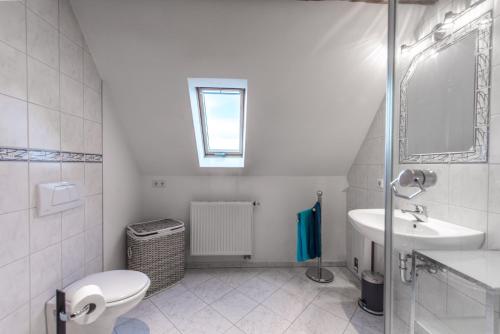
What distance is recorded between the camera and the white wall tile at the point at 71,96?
1158mm

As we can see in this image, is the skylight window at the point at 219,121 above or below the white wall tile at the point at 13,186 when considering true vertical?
above

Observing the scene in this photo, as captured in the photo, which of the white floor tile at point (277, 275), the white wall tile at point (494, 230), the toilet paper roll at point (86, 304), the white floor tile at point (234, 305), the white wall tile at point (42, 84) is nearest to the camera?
the white wall tile at point (494, 230)

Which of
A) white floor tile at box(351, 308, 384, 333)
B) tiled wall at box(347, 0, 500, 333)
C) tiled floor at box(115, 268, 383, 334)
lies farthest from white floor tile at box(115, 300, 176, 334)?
tiled wall at box(347, 0, 500, 333)

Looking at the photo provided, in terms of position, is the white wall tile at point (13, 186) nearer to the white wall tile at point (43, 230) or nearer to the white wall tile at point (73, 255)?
the white wall tile at point (43, 230)

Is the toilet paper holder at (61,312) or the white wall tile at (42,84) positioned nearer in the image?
the toilet paper holder at (61,312)

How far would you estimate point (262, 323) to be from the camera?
140cm

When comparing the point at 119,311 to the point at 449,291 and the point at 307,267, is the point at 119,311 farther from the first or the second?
the point at 307,267

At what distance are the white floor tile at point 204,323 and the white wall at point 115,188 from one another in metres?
0.79

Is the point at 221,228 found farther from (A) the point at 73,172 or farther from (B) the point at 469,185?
(B) the point at 469,185

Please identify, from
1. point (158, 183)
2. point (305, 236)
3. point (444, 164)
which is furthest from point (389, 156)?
point (158, 183)

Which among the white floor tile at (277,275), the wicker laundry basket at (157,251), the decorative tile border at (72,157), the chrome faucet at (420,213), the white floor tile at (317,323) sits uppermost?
the decorative tile border at (72,157)

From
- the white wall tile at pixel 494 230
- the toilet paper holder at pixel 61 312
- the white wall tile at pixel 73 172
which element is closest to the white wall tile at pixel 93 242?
the white wall tile at pixel 73 172

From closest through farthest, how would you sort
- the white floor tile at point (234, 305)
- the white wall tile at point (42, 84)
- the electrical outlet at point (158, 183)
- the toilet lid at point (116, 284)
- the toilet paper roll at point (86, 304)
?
the toilet paper roll at point (86, 304) < the white wall tile at point (42, 84) < the toilet lid at point (116, 284) < the white floor tile at point (234, 305) < the electrical outlet at point (158, 183)

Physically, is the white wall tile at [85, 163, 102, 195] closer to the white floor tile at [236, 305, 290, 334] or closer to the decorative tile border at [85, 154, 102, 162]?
the decorative tile border at [85, 154, 102, 162]
